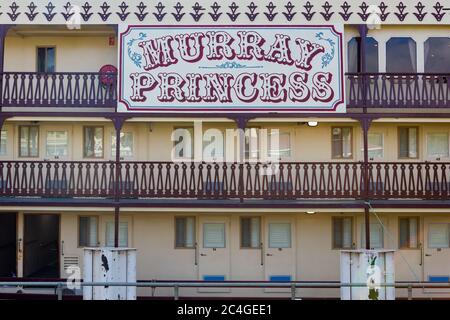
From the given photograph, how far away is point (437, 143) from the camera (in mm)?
17375

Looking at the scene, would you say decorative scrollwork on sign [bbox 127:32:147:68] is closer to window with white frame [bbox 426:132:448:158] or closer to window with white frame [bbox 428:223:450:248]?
Result: window with white frame [bbox 426:132:448:158]

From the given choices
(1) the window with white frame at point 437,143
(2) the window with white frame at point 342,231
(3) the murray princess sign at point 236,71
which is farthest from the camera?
(1) the window with white frame at point 437,143

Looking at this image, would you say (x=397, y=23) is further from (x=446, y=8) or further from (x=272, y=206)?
(x=272, y=206)

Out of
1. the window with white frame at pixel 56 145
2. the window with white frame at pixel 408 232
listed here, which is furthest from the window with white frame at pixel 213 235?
Result: the window with white frame at pixel 408 232

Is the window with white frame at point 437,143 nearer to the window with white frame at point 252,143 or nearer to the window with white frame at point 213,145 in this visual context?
the window with white frame at point 252,143

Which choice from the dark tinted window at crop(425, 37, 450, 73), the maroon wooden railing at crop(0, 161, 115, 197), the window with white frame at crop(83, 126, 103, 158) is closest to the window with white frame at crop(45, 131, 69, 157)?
the window with white frame at crop(83, 126, 103, 158)

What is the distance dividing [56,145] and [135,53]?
467cm

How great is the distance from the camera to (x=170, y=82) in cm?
1600

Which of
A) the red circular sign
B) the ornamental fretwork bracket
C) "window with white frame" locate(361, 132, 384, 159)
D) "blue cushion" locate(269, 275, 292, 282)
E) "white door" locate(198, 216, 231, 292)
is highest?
the ornamental fretwork bracket

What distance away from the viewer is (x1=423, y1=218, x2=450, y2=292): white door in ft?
55.2

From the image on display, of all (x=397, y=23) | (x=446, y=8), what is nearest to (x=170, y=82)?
(x=397, y=23)

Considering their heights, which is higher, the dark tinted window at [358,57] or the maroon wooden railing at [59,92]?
the dark tinted window at [358,57]

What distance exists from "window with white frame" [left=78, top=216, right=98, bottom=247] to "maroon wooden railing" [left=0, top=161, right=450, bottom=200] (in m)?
1.56

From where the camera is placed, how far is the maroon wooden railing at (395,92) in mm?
15828
